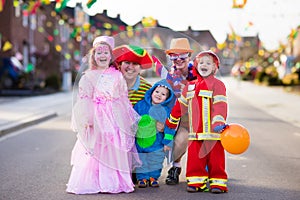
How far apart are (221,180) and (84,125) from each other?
1604 mm

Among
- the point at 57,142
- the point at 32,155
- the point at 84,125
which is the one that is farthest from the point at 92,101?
the point at 57,142

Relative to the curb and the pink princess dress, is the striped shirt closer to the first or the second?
the pink princess dress

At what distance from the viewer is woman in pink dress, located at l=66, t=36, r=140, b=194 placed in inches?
240

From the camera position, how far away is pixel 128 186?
614 centimetres

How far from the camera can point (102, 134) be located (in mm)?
6141

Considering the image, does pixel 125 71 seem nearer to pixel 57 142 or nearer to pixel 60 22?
pixel 57 142

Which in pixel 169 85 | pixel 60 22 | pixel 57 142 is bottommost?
pixel 57 142

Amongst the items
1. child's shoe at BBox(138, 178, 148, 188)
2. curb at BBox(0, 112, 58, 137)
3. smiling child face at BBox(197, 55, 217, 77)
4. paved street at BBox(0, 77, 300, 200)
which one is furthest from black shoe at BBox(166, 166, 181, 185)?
curb at BBox(0, 112, 58, 137)

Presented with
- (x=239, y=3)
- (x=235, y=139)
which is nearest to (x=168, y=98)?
(x=235, y=139)

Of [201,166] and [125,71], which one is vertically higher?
[125,71]

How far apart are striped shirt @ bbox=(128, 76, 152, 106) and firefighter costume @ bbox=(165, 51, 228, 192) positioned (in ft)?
1.44

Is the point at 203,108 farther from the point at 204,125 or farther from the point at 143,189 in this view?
the point at 143,189

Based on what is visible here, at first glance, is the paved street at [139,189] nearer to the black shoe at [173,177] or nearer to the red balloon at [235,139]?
the black shoe at [173,177]

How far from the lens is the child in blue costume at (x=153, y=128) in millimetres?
6262
